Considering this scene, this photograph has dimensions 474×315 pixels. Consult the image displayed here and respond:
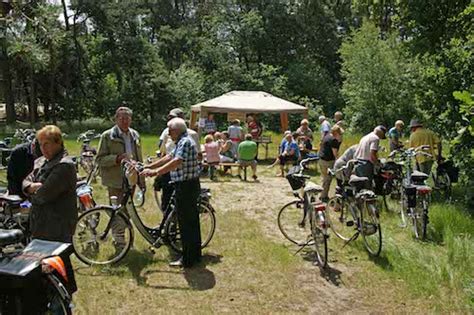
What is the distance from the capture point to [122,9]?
3219 centimetres

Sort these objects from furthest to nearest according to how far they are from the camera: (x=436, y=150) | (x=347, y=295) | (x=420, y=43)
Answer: (x=420, y=43) → (x=436, y=150) → (x=347, y=295)

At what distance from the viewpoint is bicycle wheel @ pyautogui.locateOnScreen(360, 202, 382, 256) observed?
20.9 feet

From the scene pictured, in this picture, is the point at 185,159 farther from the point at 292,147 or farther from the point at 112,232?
the point at 292,147

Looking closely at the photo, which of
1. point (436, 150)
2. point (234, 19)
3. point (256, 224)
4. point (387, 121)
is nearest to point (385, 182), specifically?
point (436, 150)

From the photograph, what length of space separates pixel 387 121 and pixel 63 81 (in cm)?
1958

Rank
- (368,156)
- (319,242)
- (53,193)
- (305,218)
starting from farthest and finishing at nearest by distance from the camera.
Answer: (368,156)
(305,218)
(319,242)
(53,193)

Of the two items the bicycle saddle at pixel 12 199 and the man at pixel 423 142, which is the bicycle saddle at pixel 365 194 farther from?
the bicycle saddle at pixel 12 199

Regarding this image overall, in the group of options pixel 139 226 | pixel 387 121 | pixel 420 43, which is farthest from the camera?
pixel 387 121

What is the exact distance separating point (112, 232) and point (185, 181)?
39.3 inches

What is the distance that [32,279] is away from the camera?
321 cm

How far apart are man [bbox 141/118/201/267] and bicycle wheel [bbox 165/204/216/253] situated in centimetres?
20

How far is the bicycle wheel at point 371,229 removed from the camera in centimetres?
636

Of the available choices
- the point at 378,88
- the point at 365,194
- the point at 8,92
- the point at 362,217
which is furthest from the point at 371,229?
the point at 8,92

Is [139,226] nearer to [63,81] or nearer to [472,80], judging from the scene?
[472,80]
